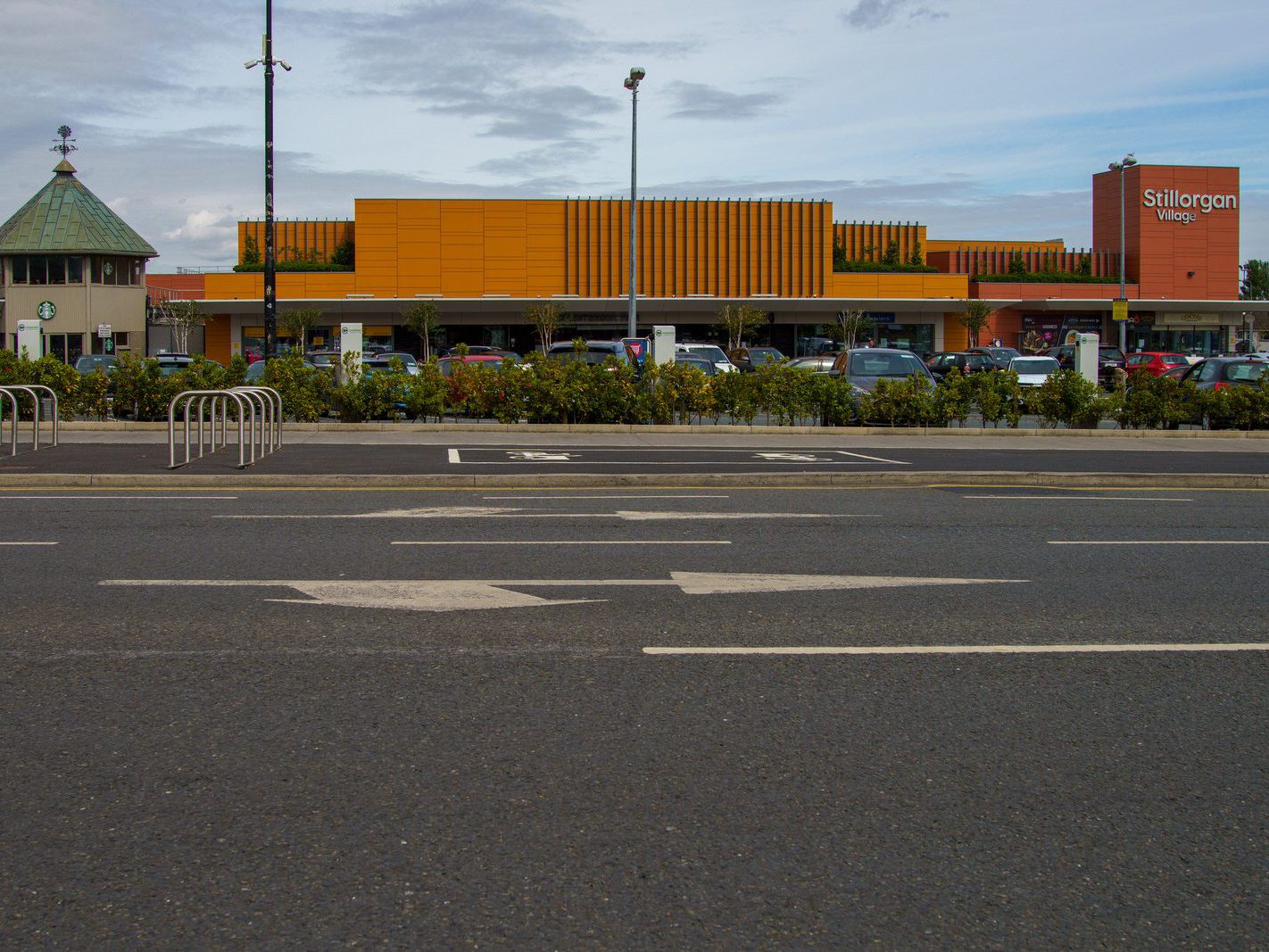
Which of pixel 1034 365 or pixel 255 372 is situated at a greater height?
pixel 1034 365

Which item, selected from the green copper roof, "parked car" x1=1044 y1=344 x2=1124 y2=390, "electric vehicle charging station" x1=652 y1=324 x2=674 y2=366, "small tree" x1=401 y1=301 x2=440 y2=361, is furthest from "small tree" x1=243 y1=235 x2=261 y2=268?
"electric vehicle charging station" x1=652 y1=324 x2=674 y2=366

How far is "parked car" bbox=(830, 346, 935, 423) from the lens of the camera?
82.7ft

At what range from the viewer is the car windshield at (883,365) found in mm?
25531

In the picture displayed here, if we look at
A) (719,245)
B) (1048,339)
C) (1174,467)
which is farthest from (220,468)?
(1048,339)

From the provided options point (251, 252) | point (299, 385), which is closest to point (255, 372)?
point (299, 385)

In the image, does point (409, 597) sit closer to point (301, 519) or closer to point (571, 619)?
point (571, 619)

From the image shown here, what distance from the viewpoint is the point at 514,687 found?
19.5 feet

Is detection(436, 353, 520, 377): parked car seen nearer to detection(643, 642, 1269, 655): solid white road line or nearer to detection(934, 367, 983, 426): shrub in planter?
detection(934, 367, 983, 426): shrub in planter

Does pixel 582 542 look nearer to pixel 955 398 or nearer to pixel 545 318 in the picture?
pixel 955 398

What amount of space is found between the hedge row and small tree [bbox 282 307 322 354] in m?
41.9

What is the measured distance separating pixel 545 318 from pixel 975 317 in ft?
74.7

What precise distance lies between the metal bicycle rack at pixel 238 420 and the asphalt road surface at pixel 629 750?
5920mm

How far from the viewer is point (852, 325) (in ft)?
219

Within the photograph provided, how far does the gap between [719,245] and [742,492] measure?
5556 centimetres
